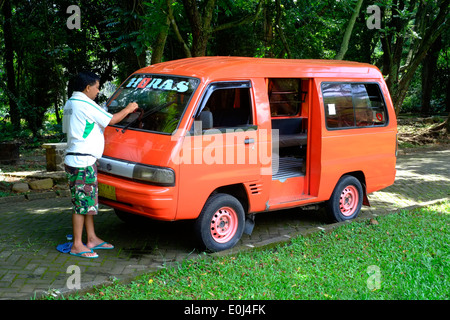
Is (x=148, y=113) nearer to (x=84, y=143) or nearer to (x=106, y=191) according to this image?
(x=84, y=143)

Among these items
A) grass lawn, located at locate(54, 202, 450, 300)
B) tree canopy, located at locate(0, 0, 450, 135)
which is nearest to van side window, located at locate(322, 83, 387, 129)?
grass lawn, located at locate(54, 202, 450, 300)

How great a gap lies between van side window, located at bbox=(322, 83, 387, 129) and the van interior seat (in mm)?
548

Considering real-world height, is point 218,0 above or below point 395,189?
above

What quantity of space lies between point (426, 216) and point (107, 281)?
503cm

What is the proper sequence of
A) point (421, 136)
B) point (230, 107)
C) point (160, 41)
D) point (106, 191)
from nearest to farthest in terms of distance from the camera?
point (106, 191) → point (230, 107) → point (160, 41) → point (421, 136)

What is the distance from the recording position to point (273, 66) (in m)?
6.17

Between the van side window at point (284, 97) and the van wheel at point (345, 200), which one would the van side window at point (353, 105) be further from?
the van wheel at point (345, 200)

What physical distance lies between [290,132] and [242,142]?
1.79 metres

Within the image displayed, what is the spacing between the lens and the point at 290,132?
7363 mm

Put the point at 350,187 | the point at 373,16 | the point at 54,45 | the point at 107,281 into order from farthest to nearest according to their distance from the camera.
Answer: the point at 54,45 < the point at 373,16 < the point at 350,187 < the point at 107,281

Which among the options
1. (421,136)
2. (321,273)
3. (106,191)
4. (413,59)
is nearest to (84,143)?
(106,191)

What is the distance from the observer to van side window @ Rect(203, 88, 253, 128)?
237 inches

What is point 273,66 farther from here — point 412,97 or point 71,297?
point 412,97
